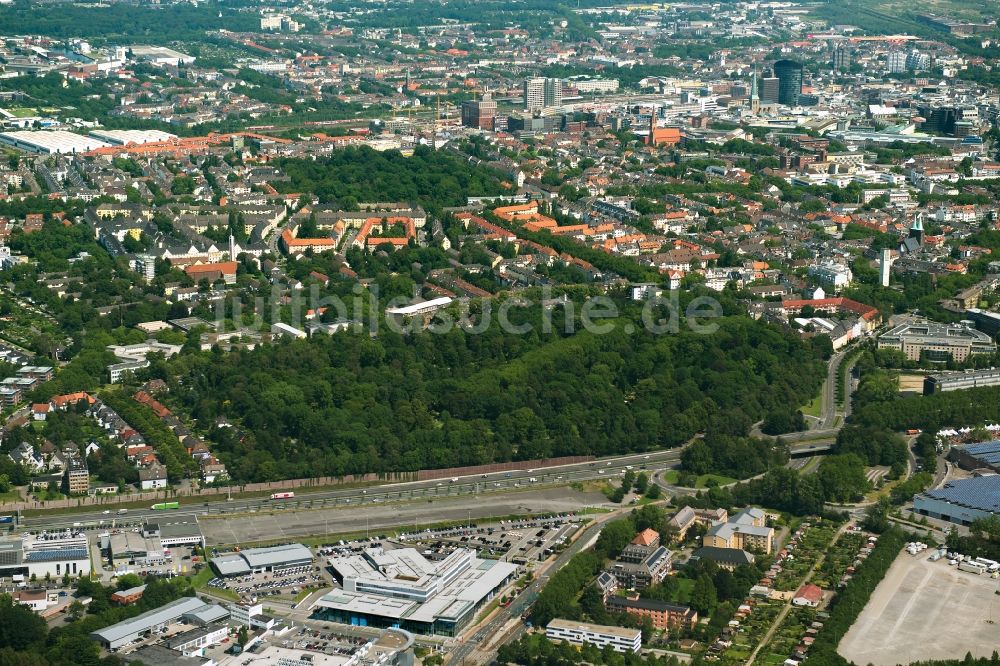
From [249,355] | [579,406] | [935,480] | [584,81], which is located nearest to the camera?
[935,480]

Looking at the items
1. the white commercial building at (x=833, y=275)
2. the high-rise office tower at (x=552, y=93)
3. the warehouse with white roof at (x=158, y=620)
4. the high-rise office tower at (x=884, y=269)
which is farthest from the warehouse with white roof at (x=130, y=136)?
the warehouse with white roof at (x=158, y=620)

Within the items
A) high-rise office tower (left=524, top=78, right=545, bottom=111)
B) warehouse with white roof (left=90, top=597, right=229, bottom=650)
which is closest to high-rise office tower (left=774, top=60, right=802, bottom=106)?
high-rise office tower (left=524, top=78, right=545, bottom=111)

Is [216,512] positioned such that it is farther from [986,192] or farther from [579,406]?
[986,192]

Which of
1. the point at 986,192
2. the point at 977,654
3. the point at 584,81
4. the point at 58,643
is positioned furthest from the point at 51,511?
the point at 584,81

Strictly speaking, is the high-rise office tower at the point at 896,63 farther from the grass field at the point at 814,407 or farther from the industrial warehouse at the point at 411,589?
the industrial warehouse at the point at 411,589

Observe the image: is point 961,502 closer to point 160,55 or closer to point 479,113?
point 479,113

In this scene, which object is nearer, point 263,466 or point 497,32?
point 263,466

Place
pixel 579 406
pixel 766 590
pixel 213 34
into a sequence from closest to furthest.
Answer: pixel 766 590
pixel 579 406
pixel 213 34

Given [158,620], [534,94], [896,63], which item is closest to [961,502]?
[158,620]
